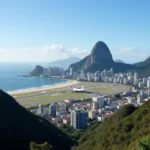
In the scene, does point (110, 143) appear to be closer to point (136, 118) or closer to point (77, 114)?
point (136, 118)

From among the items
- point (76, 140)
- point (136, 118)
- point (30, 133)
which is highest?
point (136, 118)

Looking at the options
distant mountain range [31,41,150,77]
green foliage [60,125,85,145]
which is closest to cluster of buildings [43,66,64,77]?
distant mountain range [31,41,150,77]

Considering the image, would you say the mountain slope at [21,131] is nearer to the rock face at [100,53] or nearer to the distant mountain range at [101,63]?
the distant mountain range at [101,63]

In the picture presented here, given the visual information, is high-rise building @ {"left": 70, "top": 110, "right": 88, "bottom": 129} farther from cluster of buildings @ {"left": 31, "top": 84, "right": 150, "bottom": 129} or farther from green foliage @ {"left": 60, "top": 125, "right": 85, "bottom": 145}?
green foliage @ {"left": 60, "top": 125, "right": 85, "bottom": 145}

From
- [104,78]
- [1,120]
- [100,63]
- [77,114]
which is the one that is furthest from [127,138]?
[100,63]

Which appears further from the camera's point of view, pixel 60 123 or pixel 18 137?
pixel 60 123

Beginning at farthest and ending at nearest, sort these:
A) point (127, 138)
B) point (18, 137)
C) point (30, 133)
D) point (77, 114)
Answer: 1. point (77, 114)
2. point (30, 133)
3. point (18, 137)
4. point (127, 138)
